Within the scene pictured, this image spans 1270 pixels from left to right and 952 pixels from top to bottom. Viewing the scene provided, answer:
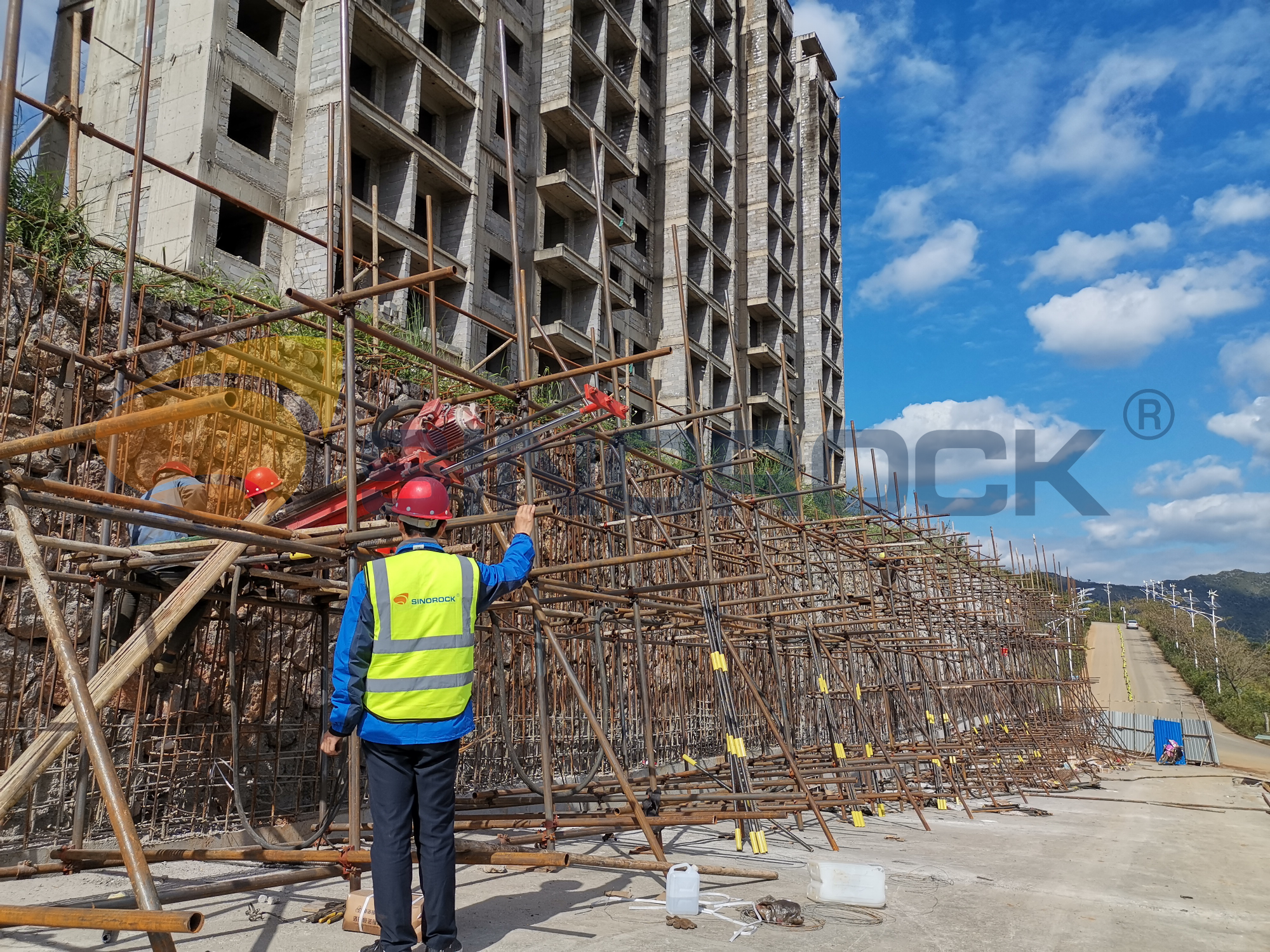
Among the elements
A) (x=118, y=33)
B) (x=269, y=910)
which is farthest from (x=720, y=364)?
(x=269, y=910)

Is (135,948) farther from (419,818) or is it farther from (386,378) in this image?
(386,378)

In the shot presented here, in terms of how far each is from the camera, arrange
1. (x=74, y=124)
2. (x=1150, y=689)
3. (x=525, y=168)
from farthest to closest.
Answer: (x=1150, y=689), (x=525, y=168), (x=74, y=124)

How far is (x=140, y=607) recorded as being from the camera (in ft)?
18.0

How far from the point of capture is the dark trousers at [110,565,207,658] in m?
5.25

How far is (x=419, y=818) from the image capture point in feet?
11.7

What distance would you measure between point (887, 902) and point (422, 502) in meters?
3.74

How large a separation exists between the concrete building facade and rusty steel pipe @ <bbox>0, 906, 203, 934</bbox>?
5176mm

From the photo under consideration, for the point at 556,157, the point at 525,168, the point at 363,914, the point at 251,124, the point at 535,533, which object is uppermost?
the point at 556,157

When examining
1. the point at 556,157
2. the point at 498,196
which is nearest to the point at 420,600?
the point at 498,196

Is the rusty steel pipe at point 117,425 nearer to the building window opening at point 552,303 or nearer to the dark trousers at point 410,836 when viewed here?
the dark trousers at point 410,836

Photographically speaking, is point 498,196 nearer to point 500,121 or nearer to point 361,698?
point 500,121

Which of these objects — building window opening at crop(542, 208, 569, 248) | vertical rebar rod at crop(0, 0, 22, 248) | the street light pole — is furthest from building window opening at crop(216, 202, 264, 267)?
the street light pole

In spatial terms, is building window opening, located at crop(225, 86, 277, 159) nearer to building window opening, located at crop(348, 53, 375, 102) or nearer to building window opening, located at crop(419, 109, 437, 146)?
building window opening, located at crop(348, 53, 375, 102)

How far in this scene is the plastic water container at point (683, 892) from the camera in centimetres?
453
